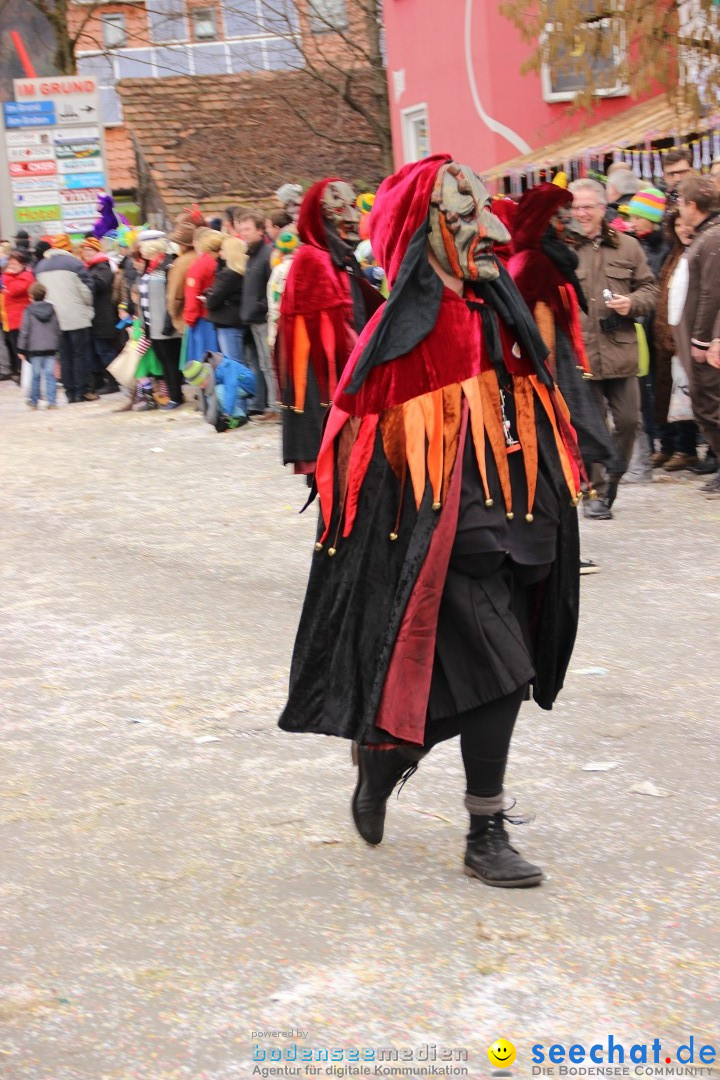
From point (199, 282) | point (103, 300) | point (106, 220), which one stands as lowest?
point (103, 300)

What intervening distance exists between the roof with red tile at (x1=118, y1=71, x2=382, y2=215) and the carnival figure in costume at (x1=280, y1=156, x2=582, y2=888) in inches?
1000

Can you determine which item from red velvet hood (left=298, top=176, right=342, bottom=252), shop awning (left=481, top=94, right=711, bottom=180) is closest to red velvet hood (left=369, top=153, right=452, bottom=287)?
red velvet hood (left=298, top=176, right=342, bottom=252)

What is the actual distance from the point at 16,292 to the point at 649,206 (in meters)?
12.6

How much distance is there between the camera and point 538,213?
6812 millimetres

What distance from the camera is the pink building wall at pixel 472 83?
70.1ft

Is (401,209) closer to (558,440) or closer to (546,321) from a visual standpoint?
(558,440)

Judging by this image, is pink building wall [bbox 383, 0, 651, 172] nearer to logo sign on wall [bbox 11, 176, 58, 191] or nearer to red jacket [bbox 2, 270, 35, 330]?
logo sign on wall [bbox 11, 176, 58, 191]

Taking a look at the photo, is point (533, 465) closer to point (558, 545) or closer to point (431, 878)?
point (558, 545)

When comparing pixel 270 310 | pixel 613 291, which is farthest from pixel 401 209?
pixel 270 310

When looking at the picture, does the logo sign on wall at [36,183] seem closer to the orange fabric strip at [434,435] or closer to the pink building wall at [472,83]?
the pink building wall at [472,83]

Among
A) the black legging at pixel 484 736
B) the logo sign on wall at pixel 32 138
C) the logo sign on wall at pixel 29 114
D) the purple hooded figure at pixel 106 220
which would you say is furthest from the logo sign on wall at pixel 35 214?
the black legging at pixel 484 736

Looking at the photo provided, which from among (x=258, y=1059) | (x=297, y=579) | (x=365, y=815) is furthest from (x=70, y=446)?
(x=258, y=1059)

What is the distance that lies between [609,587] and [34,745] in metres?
3.26

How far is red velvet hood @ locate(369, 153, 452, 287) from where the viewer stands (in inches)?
152
